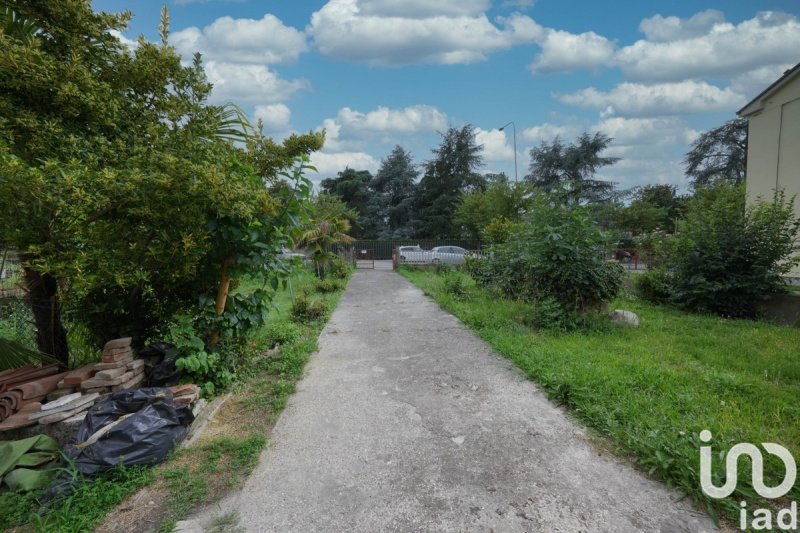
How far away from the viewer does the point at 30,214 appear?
236 centimetres

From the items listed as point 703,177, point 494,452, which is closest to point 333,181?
point 703,177

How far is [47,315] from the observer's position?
348cm

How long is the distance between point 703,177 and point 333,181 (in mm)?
32288

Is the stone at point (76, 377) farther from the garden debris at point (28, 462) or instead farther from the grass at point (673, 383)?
the grass at point (673, 383)

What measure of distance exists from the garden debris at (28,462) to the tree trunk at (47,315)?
1201mm

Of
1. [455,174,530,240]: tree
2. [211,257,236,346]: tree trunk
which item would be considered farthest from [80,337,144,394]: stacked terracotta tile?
[455,174,530,240]: tree

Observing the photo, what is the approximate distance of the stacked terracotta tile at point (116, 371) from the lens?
2.95 meters

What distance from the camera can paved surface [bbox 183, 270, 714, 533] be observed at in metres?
2.00

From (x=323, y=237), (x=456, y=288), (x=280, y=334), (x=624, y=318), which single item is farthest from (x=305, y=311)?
(x=323, y=237)

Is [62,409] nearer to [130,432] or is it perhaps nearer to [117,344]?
[117,344]

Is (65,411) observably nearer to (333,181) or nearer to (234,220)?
(234,220)

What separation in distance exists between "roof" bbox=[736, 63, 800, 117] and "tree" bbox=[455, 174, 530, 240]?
29.0 feet

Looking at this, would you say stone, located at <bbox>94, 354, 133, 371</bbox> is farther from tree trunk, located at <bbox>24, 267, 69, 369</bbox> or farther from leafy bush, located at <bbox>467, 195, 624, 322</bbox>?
leafy bush, located at <bbox>467, 195, 624, 322</bbox>

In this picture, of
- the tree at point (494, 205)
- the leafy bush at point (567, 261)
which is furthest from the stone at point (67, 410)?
the tree at point (494, 205)
